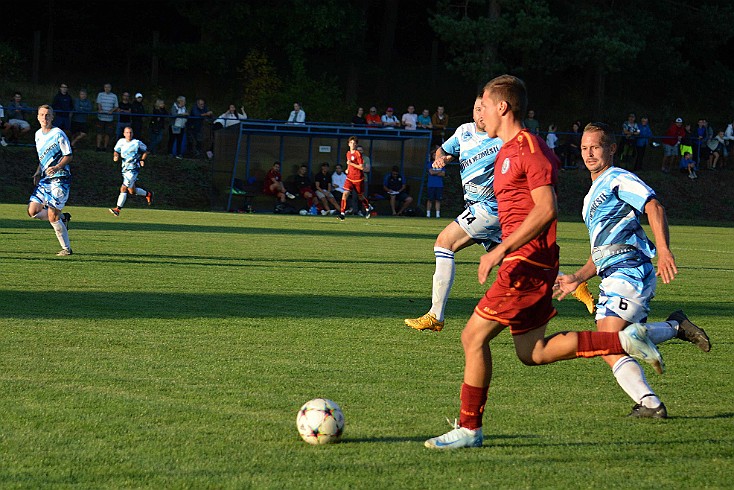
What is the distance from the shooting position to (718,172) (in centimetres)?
3800

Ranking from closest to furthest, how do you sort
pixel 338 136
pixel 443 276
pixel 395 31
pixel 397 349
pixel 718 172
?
1. pixel 397 349
2. pixel 443 276
3. pixel 338 136
4. pixel 718 172
5. pixel 395 31

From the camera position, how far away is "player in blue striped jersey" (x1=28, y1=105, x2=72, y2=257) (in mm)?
14156

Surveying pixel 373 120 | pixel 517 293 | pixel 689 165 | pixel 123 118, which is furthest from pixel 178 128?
pixel 517 293

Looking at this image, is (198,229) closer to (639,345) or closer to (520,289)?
(520,289)

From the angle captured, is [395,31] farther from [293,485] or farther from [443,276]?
[293,485]

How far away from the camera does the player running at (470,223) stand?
866cm

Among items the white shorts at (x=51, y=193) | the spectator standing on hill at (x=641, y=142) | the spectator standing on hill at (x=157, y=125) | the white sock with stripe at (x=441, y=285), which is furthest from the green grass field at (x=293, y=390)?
the spectator standing on hill at (x=641, y=142)

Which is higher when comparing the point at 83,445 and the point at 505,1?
the point at 505,1

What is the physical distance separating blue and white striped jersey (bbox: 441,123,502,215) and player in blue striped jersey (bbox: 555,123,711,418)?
230cm

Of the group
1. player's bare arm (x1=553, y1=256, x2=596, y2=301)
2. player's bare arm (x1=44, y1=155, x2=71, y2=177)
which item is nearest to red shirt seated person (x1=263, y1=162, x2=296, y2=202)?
player's bare arm (x1=44, y1=155, x2=71, y2=177)

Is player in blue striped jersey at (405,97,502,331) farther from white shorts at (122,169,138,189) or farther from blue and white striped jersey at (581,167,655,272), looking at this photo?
white shorts at (122,169,138,189)

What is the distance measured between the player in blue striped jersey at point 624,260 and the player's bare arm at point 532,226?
1.12 m

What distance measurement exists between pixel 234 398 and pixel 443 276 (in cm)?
294

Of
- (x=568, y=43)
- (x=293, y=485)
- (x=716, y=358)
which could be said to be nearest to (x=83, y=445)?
(x=293, y=485)
